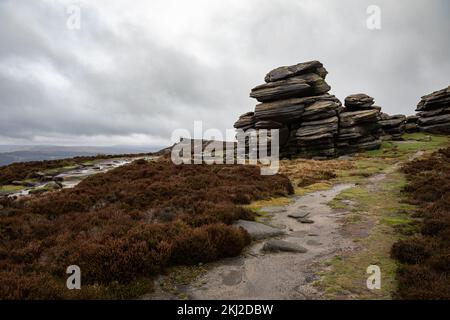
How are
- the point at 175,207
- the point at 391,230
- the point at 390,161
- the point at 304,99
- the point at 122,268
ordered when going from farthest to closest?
1. the point at 304,99
2. the point at 390,161
3. the point at 175,207
4. the point at 391,230
5. the point at 122,268

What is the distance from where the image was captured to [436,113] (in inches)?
2154

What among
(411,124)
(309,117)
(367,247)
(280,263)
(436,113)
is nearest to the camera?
(280,263)

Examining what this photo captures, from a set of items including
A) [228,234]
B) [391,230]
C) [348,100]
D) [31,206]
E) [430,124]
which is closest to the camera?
[228,234]

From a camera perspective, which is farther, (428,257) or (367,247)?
(367,247)

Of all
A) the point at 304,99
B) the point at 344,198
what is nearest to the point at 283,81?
the point at 304,99

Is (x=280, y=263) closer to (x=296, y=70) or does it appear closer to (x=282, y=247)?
(x=282, y=247)

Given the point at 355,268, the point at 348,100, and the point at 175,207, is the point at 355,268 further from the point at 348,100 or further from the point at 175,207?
the point at 348,100

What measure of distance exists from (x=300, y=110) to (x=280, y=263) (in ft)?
119

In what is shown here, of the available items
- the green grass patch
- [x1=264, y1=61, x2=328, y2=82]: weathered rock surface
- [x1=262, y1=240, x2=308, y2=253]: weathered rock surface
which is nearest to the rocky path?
[x1=262, y1=240, x2=308, y2=253]: weathered rock surface

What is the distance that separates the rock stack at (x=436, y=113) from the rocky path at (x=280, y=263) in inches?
2121

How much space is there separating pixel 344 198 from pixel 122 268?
13444 millimetres

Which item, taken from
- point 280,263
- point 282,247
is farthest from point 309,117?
point 280,263

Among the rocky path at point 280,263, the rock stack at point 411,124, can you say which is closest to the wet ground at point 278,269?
the rocky path at point 280,263
